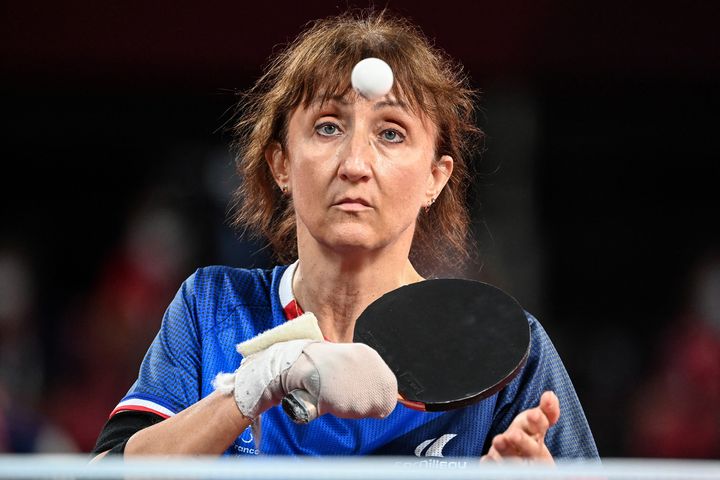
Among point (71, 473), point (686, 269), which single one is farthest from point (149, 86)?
point (71, 473)

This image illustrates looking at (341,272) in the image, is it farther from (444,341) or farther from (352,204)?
(444,341)

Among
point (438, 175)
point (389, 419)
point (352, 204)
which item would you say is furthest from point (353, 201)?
point (389, 419)

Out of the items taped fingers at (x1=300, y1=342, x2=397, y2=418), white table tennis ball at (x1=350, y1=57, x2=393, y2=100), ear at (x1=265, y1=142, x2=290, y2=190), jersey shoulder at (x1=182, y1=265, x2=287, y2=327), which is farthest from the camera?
ear at (x1=265, y1=142, x2=290, y2=190)

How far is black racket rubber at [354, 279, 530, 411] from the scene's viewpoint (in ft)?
7.46

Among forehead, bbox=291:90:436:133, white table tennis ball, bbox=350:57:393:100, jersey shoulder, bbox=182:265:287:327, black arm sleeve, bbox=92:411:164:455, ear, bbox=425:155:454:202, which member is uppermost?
white table tennis ball, bbox=350:57:393:100

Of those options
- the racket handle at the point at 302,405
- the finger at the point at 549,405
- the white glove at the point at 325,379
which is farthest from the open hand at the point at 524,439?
the racket handle at the point at 302,405

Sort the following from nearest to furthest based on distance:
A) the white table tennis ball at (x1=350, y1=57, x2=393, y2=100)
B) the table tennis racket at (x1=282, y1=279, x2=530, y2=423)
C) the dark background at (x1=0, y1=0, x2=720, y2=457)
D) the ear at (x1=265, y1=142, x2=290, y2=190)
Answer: the table tennis racket at (x1=282, y1=279, x2=530, y2=423), the white table tennis ball at (x1=350, y1=57, x2=393, y2=100), the ear at (x1=265, y1=142, x2=290, y2=190), the dark background at (x1=0, y1=0, x2=720, y2=457)

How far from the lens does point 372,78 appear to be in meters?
2.55

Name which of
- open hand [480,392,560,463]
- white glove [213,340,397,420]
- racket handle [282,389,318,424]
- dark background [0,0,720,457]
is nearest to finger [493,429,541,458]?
open hand [480,392,560,463]

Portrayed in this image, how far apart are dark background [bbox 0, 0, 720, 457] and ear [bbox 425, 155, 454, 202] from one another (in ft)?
9.64

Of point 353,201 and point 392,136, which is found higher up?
point 392,136

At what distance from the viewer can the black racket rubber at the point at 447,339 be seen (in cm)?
227

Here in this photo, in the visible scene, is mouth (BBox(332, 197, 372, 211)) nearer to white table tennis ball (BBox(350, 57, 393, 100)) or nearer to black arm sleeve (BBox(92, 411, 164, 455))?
white table tennis ball (BBox(350, 57, 393, 100))

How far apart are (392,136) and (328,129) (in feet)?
0.48
